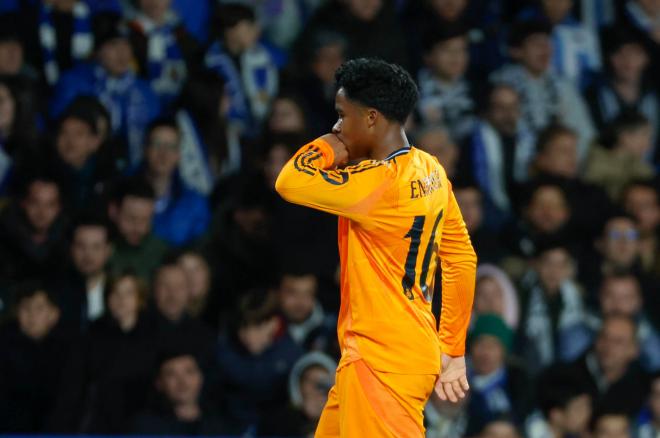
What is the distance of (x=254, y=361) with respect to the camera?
7.81m

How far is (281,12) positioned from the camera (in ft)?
31.2

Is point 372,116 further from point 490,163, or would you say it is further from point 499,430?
point 490,163

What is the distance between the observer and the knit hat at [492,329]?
8.13 m

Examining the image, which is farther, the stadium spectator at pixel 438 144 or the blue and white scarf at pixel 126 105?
the stadium spectator at pixel 438 144

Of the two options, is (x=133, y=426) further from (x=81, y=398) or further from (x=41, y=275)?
(x=41, y=275)

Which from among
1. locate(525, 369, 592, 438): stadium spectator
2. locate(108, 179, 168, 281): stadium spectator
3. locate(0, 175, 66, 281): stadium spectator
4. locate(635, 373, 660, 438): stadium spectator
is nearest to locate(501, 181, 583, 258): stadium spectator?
locate(525, 369, 592, 438): stadium spectator

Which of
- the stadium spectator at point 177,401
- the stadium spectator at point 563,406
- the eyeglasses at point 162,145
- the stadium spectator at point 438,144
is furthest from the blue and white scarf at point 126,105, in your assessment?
the stadium spectator at point 563,406

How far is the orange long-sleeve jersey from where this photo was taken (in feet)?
15.2

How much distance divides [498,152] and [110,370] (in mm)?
3100

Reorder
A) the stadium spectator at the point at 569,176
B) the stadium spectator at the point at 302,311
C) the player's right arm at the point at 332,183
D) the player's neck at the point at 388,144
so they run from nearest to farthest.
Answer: the player's right arm at the point at 332,183, the player's neck at the point at 388,144, the stadium spectator at the point at 302,311, the stadium spectator at the point at 569,176

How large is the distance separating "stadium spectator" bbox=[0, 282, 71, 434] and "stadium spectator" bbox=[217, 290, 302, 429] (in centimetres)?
92

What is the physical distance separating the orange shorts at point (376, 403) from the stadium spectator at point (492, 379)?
125 inches

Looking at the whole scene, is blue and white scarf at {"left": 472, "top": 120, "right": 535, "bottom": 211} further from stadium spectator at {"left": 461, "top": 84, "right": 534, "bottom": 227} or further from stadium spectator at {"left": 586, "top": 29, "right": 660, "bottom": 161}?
stadium spectator at {"left": 586, "top": 29, "right": 660, "bottom": 161}

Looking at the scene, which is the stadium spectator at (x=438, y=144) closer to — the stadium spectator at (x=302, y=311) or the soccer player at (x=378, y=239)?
the stadium spectator at (x=302, y=311)
